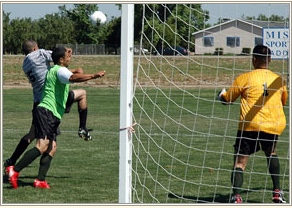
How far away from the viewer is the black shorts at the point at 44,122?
26.0 feet

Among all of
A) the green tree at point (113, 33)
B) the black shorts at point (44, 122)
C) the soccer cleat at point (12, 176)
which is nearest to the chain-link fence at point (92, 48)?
the green tree at point (113, 33)

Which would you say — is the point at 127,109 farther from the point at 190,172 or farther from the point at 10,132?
the point at 10,132

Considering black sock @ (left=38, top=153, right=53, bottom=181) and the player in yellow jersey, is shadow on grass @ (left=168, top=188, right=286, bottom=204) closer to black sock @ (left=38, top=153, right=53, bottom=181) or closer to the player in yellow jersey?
the player in yellow jersey

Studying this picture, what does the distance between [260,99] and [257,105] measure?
0.08 metres

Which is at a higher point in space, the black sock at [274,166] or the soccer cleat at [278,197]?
the black sock at [274,166]

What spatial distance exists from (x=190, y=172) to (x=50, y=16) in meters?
66.2

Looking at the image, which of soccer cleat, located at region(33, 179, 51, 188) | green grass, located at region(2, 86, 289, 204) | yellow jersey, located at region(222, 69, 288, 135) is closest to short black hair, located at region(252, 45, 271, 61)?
yellow jersey, located at region(222, 69, 288, 135)

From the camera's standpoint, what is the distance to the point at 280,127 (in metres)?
7.03

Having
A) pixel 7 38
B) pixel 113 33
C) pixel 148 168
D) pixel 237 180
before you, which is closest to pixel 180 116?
pixel 148 168

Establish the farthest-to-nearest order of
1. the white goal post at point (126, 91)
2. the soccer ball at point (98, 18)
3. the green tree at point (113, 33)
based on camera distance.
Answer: the green tree at point (113, 33), the soccer ball at point (98, 18), the white goal post at point (126, 91)

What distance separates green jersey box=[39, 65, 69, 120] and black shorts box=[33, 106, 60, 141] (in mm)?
58

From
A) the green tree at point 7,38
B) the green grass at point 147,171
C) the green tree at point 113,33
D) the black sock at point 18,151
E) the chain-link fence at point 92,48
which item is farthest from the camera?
the green tree at point 113,33

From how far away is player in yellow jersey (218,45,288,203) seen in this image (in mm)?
6977

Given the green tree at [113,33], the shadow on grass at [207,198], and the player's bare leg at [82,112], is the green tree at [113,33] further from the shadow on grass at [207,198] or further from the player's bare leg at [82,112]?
the shadow on grass at [207,198]
